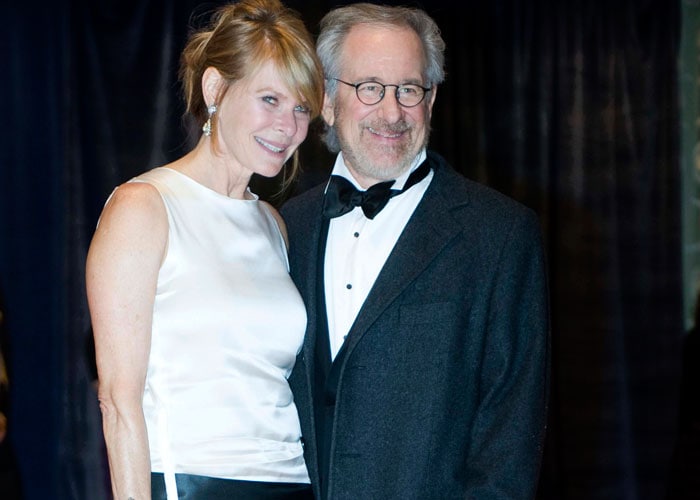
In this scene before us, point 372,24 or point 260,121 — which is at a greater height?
point 372,24

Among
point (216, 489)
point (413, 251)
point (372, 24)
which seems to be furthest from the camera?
point (372, 24)

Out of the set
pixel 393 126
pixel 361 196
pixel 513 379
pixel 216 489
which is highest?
pixel 393 126

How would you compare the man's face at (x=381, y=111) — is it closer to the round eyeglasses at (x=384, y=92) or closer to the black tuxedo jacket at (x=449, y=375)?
the round eyeglasses at (x=384, y=92)

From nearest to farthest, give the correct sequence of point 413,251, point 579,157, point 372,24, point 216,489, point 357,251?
point 216,489 → point 413,251 → point 357,251 → point 372,24 → point 579,157

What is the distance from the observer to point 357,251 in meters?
2.22

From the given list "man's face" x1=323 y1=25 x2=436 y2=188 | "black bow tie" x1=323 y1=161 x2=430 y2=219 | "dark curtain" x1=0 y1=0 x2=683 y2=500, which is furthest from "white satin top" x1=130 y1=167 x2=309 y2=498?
"dark curtain" x1=0 y1=0 x2=683 y2=500

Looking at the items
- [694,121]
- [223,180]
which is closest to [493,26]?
[694,121]

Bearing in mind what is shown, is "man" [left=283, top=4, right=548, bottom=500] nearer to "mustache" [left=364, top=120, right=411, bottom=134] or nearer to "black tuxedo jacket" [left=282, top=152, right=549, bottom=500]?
"black tuxedo jacket" [left=282, top=152, right=549, bottom=500]

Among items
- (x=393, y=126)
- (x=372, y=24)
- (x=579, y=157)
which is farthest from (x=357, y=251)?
(x=579, y=157)

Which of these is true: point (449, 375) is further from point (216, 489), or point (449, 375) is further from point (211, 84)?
point (211, 84)

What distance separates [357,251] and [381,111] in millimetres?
337

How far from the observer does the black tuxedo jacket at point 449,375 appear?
204 centimetres

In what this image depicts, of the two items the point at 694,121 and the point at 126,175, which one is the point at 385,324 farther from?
the point at 694,121

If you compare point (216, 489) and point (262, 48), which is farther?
point (262, 48)
